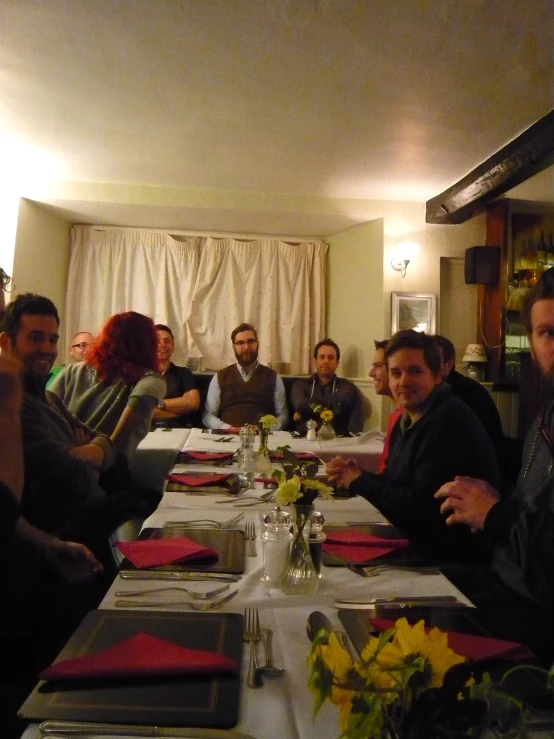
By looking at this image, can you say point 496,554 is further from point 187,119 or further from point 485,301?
point 485,301

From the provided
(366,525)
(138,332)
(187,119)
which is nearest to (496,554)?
(366,525)

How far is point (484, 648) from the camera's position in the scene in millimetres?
845

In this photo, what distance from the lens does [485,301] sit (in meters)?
5.54

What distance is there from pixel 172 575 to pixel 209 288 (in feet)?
16.6

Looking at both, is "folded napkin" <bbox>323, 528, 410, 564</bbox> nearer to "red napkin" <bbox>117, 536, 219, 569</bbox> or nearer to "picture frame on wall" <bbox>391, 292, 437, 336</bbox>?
"red napkin" <bbox>117, 536, 219, 569</bbox>

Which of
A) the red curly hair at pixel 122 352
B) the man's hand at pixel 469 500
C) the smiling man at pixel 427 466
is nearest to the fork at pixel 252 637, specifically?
the man's hand at pixel 469 500

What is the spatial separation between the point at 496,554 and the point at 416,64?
2.52 metres

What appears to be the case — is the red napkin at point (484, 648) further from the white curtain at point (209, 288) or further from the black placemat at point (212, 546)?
the white curtain at point (209, 288)

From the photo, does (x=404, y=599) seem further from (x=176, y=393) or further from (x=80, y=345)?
(x=80, y=345)

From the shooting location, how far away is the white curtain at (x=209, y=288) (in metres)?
5.97

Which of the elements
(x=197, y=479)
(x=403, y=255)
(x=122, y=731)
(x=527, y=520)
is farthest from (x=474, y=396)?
(x=403, y=255)

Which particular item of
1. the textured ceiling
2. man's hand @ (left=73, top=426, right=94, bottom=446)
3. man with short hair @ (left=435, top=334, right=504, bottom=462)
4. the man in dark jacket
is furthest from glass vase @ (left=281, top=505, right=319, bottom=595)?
the textured ceiling

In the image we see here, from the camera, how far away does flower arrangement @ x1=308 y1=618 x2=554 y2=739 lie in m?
0.44

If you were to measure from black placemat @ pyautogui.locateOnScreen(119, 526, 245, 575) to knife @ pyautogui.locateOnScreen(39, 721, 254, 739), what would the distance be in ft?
1.74
